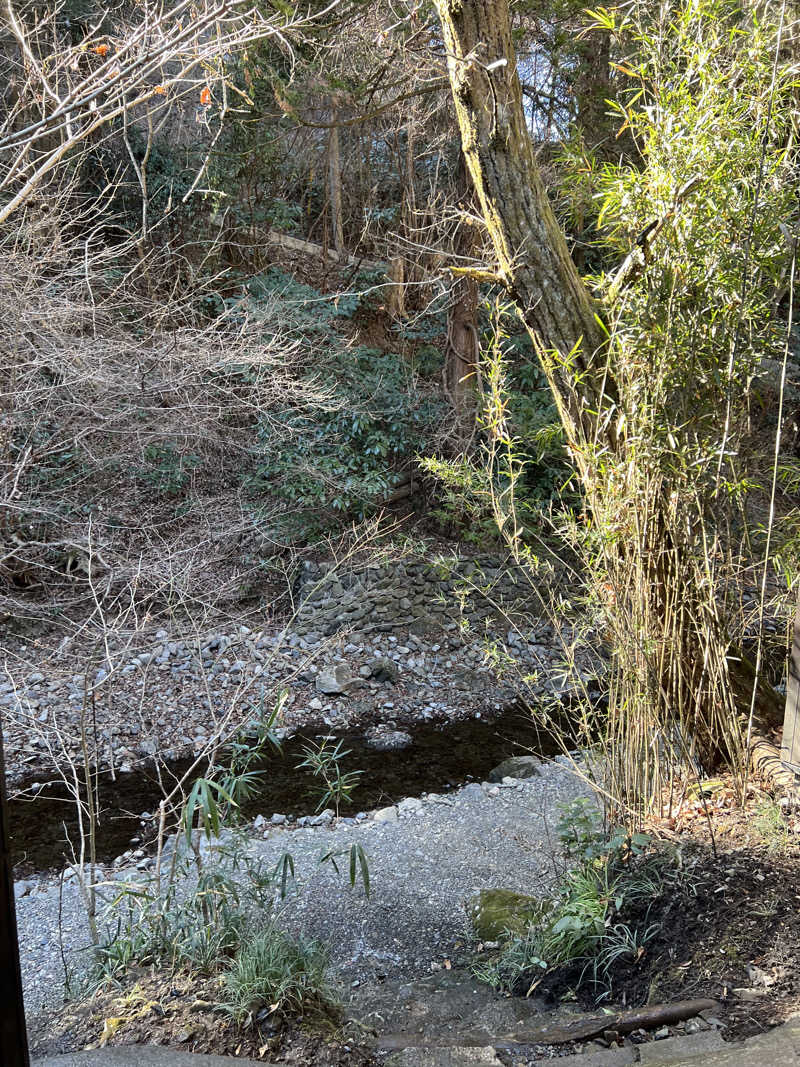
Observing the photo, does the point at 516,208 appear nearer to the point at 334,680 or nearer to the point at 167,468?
the point at 334,680

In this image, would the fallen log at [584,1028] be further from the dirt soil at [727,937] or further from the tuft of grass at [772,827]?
the tuft of grass at [772,827]

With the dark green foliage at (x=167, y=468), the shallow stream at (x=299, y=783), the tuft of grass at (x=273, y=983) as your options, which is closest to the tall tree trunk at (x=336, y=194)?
the dark green foliage at (x=167, y=468)

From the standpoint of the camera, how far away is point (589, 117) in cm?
663

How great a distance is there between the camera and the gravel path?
2984 millimetres

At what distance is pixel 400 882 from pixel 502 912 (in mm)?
655

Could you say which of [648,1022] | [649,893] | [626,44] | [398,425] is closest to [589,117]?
[626,44]

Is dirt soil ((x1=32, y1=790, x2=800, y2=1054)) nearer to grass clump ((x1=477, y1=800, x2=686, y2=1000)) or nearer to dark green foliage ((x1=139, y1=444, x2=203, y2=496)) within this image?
grass clump ((x1=477, y1=800, x2=686, y2=1000))

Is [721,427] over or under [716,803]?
over

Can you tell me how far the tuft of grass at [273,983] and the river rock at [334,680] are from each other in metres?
4.02

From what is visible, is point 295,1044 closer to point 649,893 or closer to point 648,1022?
point 648,1022

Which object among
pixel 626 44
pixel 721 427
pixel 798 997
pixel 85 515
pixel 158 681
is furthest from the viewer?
pixel 85 515

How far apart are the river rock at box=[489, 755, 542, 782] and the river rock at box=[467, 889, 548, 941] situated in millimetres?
1563

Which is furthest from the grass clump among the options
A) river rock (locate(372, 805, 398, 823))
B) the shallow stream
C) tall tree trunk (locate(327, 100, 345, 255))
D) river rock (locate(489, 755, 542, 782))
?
tall tree trunk (locate(327, 100, 345, 255))

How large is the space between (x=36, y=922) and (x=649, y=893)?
2.47 meters
